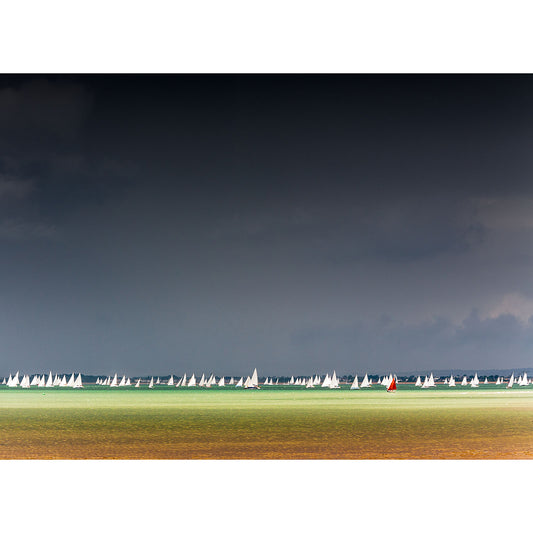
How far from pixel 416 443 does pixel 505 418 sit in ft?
28.5

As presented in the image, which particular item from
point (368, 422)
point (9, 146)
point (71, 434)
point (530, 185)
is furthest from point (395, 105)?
point (9, 146)

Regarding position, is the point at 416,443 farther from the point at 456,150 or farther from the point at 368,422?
the point at 456,150

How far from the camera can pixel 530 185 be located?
2070 centimetres

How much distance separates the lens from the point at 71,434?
17594mm
